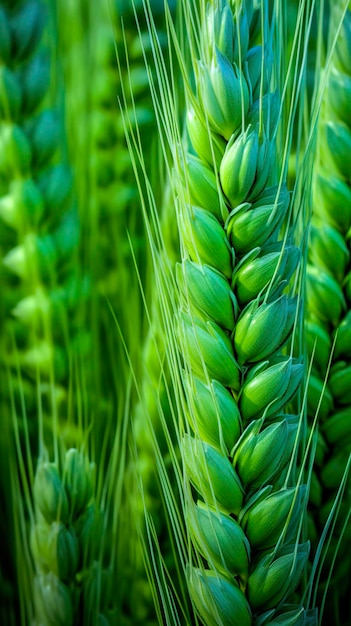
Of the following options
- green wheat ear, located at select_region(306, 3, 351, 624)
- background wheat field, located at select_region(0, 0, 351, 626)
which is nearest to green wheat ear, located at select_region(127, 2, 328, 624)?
background wheat field, located at select_region(0, 0, 351, 626)

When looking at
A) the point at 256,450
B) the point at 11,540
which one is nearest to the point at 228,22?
the point at 256,450

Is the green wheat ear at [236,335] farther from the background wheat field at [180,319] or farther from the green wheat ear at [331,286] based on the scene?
the green wheat ear at [331,286]

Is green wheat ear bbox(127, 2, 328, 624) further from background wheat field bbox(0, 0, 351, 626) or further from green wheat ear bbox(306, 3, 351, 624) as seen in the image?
green wheat ear bbox(306, 3, 351, 624)

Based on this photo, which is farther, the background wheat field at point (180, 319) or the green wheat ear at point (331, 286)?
the green wheat ear at point (331, 286)

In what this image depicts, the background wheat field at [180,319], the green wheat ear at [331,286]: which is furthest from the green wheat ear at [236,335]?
the green wheat ear at [331,286]

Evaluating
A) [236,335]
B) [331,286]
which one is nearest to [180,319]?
[236,335]

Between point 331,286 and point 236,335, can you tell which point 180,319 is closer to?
point 236,335

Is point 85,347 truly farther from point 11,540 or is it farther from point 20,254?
point 11,540

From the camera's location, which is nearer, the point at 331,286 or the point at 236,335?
the point at 236,335
